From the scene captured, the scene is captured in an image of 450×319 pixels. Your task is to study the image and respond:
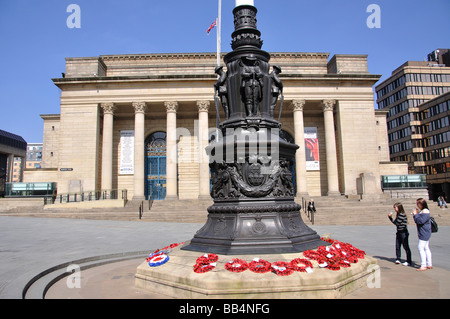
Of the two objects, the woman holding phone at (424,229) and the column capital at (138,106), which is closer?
the woman holding phone at (424,229)

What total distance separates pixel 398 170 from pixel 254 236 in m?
35.3

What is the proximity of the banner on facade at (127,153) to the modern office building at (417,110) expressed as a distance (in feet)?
174

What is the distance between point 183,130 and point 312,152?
14496 mm

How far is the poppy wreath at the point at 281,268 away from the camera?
4617 mm

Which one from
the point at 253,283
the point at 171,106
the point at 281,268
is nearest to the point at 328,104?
the point at 171,106

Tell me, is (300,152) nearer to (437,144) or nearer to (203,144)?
(203,144)

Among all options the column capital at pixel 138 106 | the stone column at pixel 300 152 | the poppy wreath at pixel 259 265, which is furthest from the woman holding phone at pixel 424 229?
the column capital at pixel 138 106

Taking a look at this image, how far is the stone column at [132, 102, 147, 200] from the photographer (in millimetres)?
32344

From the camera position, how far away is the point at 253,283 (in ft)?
14.7

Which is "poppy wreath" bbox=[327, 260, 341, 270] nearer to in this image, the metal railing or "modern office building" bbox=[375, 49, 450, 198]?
the metal railing

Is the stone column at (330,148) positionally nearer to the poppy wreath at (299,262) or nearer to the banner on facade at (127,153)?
the banner on facade at (127,153)

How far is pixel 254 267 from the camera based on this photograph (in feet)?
15.5
